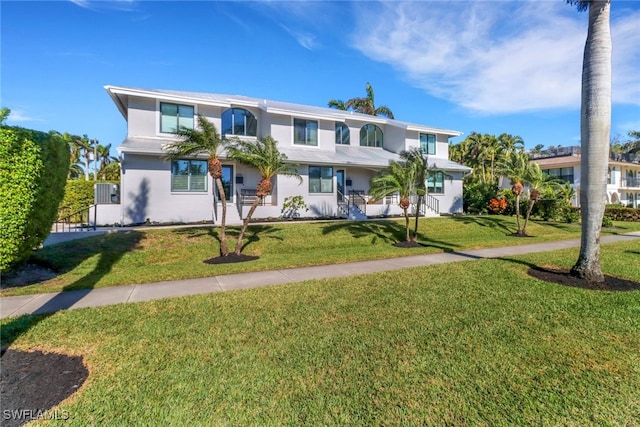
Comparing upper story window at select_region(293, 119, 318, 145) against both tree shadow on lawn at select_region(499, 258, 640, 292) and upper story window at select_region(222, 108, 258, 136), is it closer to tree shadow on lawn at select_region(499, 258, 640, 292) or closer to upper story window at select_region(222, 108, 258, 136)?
upper story window at select_region(222, 108, 258, 136)

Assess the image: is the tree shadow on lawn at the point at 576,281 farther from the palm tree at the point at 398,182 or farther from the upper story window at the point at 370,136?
the upper story window at the point at 370,136

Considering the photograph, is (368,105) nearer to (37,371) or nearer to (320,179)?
(320,179)

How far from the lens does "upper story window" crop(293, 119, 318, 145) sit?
20922 mm

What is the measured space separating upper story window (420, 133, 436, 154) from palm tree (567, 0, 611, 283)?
58.8 feet

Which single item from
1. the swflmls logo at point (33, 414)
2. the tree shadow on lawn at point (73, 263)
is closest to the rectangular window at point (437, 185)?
the tree shadow on lawn at point (73, 263)

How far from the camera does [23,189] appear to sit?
7.14 meters

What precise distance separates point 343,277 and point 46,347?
5835mm

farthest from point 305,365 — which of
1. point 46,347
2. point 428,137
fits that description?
point 428,137

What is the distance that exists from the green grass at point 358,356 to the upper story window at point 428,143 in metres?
20.0

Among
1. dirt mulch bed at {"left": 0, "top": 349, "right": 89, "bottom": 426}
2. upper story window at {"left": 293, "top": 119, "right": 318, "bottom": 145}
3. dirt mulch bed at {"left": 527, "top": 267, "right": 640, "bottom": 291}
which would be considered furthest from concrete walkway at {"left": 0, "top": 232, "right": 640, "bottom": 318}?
upper story window at {"left": 293, "top": 119, "right": 318, "bottom": 145}

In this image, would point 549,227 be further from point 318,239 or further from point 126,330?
point 126,330

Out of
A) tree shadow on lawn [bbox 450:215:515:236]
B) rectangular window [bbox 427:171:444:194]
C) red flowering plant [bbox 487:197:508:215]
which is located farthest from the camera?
red flowering plant [bbox 487:197:508:215]

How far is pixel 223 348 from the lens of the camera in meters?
4.41

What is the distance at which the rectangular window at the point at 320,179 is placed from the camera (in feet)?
64.8
